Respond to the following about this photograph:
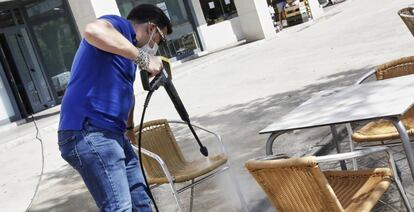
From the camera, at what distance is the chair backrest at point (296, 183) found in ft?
7.62

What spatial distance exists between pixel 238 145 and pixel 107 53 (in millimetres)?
3518

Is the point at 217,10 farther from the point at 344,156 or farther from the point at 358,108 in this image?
the point at 344,156

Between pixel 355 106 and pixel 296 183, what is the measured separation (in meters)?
0.89

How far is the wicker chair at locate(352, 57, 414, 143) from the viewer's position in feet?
11.4

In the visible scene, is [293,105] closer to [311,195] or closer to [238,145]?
[238,145]

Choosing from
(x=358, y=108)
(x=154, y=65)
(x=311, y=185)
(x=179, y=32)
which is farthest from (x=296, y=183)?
(x=179, y=32)

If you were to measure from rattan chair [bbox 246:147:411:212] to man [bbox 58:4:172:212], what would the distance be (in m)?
0.74

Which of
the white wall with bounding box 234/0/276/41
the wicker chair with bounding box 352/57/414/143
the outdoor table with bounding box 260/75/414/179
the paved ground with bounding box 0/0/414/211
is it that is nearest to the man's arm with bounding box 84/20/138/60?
the outdoor table with bounding box 260/75/414/179

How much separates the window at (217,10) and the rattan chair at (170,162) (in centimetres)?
1749

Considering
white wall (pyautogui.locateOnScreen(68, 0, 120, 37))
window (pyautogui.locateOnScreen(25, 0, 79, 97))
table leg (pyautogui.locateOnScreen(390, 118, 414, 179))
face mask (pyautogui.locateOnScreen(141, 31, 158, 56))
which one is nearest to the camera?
table leg (pyautogui.locateOnScreen(390, 118, 414, 179))

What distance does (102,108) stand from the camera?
2762 millimetres

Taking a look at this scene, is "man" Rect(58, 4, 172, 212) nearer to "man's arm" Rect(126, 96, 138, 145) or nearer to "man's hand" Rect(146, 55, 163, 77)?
"man's hand" Rect(146, 55, 163, 77)

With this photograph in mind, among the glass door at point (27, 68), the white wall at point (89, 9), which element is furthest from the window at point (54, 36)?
the white wall at point (89, 9)

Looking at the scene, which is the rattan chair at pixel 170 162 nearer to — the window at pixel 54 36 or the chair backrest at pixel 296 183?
the chair backrest at pixel 296 183
